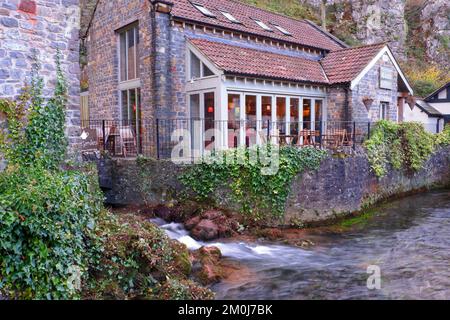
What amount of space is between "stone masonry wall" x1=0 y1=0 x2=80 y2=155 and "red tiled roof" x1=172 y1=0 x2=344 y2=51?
605 cm

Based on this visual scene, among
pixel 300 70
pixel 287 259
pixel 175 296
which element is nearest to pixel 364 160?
pixel 300 70

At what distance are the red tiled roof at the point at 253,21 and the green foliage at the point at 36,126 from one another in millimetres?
7029

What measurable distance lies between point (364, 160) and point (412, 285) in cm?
700

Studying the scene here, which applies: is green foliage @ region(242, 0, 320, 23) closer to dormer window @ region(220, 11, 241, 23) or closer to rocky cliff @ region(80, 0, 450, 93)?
rocky cliff @ region(80, 0, 450, 93)

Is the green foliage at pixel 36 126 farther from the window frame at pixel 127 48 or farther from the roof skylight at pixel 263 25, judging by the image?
the roof skylight at pixel 263 25

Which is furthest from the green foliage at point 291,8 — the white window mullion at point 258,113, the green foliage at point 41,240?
the green foliage at point 41,240

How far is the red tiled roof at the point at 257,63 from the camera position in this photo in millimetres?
13594

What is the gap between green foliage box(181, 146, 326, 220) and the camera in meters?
10.8

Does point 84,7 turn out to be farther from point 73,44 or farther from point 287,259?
point 287,259

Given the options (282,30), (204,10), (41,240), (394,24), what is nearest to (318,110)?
(282,30)

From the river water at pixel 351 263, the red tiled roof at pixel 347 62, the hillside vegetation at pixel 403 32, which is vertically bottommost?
the river water at pixel 351 263

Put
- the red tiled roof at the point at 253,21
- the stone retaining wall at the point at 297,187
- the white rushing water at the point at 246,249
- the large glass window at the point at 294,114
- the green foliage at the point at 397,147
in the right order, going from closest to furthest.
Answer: the white rushing water at the point at 246,249 → the stone retaining wall at the point at 297,187 → the green foliage at the point at 397,147 → the red tiled roof at the point at 253,21 → the large glass window at the point at 294,114

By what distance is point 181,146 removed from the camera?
45.8 ft

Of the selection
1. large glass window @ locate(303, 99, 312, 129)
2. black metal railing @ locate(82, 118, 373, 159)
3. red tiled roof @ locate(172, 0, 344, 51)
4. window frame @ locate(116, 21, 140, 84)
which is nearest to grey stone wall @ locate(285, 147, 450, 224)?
black metal railing @ locate(82, 118, 373, 159)
